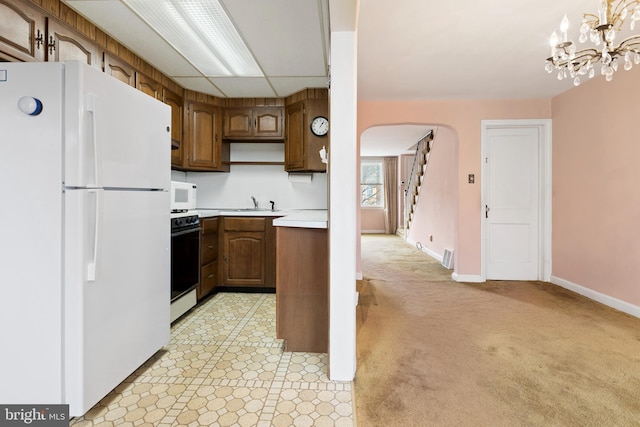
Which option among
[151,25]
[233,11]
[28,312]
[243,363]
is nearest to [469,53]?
[233,11]

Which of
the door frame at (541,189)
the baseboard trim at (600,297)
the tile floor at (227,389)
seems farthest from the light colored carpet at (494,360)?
the door frame at (541,189)

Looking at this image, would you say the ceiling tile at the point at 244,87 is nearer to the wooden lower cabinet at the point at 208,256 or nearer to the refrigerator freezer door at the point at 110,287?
the wooden lower cabinet at the point at 208,256

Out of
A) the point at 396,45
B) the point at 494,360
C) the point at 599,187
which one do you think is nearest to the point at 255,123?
the point at 396,45

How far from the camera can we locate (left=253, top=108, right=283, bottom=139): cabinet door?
380 cm

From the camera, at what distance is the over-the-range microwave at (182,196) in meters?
2.95

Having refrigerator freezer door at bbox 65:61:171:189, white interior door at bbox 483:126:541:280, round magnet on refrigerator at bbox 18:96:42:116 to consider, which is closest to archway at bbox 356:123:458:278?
white interior door at bbox 483:126:541:280

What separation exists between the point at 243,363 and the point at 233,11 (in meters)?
2.36

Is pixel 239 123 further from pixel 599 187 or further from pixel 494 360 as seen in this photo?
pixel 599 187

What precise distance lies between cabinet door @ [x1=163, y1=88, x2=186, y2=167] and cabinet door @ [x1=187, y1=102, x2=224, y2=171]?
92 millimetres

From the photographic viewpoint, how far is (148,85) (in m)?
2.91

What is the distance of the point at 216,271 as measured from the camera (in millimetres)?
3506

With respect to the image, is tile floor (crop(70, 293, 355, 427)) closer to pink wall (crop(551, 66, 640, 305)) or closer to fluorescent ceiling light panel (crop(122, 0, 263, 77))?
fluorescent ceiling light panel (crop(122, 0, 263, 77))

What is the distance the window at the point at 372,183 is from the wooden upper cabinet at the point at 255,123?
6241 mm

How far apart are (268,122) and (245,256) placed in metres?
1.66
